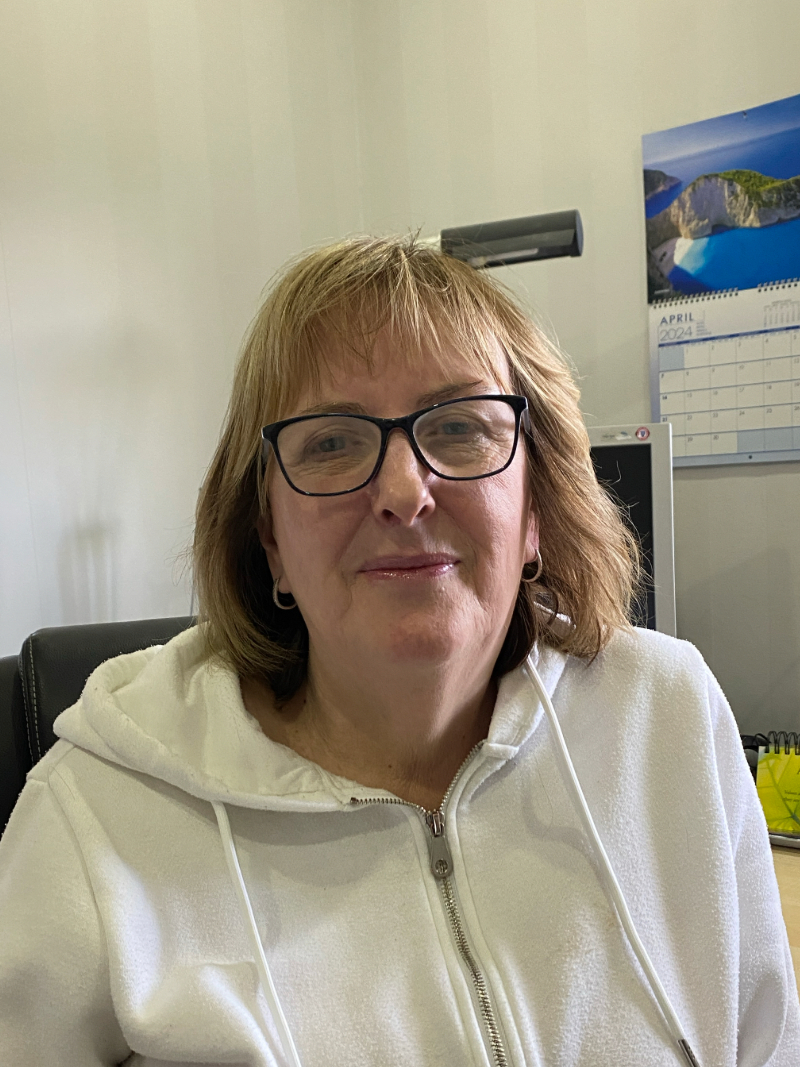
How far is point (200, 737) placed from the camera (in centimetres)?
75

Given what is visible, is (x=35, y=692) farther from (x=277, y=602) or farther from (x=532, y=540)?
(x=532, y=540)

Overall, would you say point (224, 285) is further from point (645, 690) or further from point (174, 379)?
point (645, 690)

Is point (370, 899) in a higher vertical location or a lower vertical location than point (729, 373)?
lower

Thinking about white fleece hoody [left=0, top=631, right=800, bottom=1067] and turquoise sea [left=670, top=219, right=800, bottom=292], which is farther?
turquoise sea [left=670, top=219, right=800, bottom=292]

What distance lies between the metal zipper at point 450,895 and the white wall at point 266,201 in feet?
3.11

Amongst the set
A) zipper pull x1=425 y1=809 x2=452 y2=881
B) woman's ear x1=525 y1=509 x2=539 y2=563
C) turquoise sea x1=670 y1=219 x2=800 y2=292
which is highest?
turquoise sea x1=670 y1=219 x2=800 y2=292

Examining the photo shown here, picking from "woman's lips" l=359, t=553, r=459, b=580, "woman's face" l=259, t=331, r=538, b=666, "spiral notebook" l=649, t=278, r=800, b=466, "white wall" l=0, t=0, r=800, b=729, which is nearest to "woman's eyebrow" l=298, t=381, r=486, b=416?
"woman's face" l=259, t=331, r=538, b=666

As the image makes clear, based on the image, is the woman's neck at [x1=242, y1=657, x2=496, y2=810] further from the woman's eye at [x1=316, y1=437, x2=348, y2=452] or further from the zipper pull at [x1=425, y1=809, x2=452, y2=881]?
the woman's eye at [x1=316, y1=437, x2=348, y2=452]

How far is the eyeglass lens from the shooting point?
2.39 ft

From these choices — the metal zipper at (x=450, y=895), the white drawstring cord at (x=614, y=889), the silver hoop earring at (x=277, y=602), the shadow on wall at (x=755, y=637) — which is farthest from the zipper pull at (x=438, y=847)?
the shadow on wall at (x=755, y=637)

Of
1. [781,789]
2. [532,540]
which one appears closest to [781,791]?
[781,789]

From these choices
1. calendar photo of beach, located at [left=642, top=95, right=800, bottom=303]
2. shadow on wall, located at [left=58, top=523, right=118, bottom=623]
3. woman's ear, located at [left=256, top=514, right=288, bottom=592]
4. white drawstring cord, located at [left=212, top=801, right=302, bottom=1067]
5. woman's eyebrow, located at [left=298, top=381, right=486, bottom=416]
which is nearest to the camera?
white drawstring cord, located at [left=212, top=801, right=302, bottom=1067]

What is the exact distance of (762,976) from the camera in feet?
2.63

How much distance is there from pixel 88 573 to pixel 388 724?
0.96 metres
